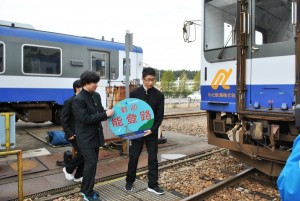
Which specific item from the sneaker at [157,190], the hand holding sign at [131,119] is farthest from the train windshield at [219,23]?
the sneaker at [157,190]

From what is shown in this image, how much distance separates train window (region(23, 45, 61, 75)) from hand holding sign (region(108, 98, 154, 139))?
6.67 meters

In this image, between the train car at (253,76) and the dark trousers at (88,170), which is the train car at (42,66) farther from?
the dark trousers at (88,170)

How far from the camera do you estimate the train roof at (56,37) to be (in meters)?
9.31

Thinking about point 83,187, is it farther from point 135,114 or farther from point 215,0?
point 215,0

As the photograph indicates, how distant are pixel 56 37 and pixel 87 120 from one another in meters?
7.48

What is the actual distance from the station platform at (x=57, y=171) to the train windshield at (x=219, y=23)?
2.74 meters

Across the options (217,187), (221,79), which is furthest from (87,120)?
(221,79)

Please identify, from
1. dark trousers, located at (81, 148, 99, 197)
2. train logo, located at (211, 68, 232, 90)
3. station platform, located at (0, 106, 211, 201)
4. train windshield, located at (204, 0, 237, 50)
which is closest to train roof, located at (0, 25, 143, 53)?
station platform, located at (0, 106, 211, 201)

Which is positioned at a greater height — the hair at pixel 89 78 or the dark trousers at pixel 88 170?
the hair at pixel 89 78

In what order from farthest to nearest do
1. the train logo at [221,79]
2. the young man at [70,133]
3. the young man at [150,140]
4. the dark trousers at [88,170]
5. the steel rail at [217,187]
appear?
the train logo at [221,79] → the young man at [70,133] → the young man at [150,140] → the steel rail at [217,187] → the dark trousers at [88,170]

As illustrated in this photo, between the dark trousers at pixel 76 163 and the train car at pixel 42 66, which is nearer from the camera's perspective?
the dark trousers at pixel 76 163

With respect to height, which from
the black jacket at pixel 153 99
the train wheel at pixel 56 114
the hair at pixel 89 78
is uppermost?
the hair at pixel 89 78

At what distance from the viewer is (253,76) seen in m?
4.43

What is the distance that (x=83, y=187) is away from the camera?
3984 mm
